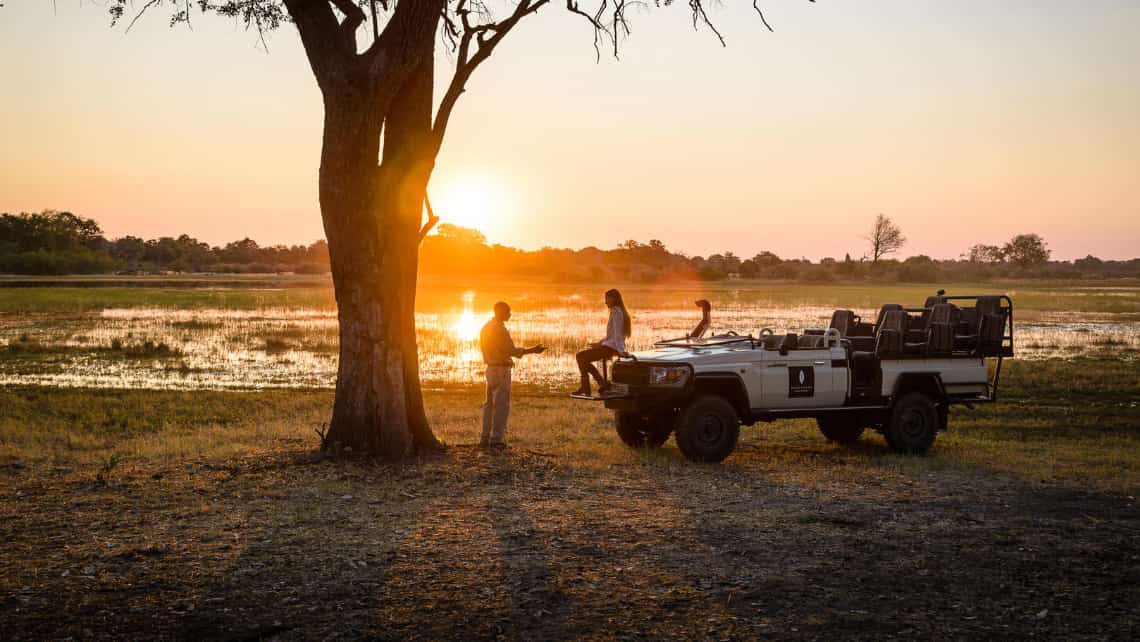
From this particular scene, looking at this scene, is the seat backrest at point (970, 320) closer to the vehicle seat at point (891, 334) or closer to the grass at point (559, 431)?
the vehicle seat at point (891, 334)

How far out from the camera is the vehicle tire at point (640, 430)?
16391 millimetres

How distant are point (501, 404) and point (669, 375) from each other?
2.52m

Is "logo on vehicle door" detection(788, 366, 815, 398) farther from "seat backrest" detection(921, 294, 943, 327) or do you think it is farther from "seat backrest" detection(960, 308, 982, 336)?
"seat backrest" detection(960, 308, 982, 336)

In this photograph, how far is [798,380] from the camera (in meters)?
15.6

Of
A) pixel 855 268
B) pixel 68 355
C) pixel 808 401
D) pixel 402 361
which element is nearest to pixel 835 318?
pixel 808 401

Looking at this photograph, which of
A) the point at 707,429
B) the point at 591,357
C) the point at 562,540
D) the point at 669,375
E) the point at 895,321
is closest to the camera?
the point at 562,540

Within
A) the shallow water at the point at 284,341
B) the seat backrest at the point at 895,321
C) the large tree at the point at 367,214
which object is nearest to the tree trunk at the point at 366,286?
the large tree at the point at 367,214

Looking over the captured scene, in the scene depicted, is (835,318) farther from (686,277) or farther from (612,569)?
(686,277)

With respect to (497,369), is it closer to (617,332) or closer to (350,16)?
(617,332)

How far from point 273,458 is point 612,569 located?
671 cm

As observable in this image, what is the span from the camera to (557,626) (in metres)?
8.01

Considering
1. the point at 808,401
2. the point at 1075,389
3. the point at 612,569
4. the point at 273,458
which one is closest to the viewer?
the point at 612,569

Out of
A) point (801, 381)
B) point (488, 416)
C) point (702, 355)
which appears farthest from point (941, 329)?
point (488, 416)

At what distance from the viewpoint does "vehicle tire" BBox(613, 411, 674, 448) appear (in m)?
16.4
